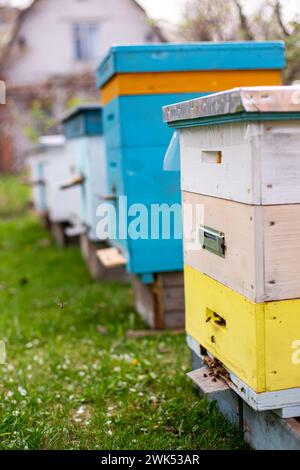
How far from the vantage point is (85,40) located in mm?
20781

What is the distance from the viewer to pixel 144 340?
437 centimetres

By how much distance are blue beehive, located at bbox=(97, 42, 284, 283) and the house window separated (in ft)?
57.1

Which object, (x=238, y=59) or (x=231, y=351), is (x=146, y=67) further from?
(x=231, y=351)

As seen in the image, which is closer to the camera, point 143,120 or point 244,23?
point 143,120

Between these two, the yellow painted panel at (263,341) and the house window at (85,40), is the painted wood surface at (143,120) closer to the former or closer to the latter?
the yellow painted panel at (263,341)

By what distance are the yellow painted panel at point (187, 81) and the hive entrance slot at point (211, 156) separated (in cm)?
159

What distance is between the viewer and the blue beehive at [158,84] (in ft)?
13.2

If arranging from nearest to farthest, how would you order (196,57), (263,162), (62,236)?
1. (263,162)
2. (196,57)
3. (62,236)

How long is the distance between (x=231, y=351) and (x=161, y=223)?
1819 millimetres

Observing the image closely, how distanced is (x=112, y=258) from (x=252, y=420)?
91.5 inches

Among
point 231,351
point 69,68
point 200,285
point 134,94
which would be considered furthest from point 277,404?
point 69,68

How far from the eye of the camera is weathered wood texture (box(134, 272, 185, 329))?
15.0 ft

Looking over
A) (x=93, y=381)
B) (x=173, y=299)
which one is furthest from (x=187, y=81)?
(x=93, y=381)

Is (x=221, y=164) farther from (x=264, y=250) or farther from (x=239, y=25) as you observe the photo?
(x=239, y=25)
